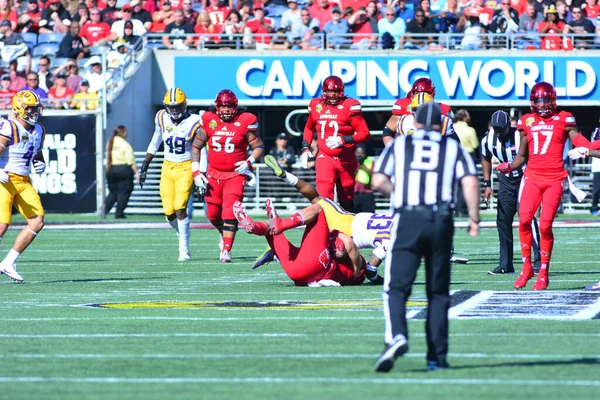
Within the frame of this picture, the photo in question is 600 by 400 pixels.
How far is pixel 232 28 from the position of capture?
26.9 m

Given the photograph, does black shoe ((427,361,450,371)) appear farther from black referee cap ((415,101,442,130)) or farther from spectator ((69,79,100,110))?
spectator ((69,79,100,110))

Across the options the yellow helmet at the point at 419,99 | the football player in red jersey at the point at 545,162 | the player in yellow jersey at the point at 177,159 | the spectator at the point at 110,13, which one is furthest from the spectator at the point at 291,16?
the football player in red jersey at the point at 545,162

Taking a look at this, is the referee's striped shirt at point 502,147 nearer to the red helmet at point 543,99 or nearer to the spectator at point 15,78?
the red helmet at point 543,99

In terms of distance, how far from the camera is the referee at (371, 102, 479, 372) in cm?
704

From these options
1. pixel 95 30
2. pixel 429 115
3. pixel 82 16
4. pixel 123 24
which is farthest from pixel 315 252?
pixel 82 16

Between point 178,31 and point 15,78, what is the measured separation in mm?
3536

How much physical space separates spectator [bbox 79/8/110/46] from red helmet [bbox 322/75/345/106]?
14.1m

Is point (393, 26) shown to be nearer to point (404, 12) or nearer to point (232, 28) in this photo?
point (404, 12)

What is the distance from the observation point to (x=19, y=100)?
12430 millimetres

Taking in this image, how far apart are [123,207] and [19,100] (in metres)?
12.3

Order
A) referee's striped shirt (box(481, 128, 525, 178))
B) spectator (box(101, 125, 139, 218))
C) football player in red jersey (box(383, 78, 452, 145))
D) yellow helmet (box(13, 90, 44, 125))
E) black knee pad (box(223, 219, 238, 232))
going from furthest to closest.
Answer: spectator (box(101, 125, 139, 218)) → black knee pad (box(223, 219, 238, 232)) → referee's striped shirt (box(481, 128, 525, 178)) → football player in red jersey (box(383, 78, 452, 145)) → yellow helmet (box(13, 90, 44, 125))

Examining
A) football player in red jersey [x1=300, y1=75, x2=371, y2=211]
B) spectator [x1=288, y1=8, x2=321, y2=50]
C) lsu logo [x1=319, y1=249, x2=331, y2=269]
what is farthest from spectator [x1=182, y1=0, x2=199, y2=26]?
lsu logo [x1=319, y1=249, x2=331, y2=269]

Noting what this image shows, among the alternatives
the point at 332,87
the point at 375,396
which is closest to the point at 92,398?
the point at 375,396

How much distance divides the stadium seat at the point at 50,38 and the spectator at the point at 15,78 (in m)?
1.39
